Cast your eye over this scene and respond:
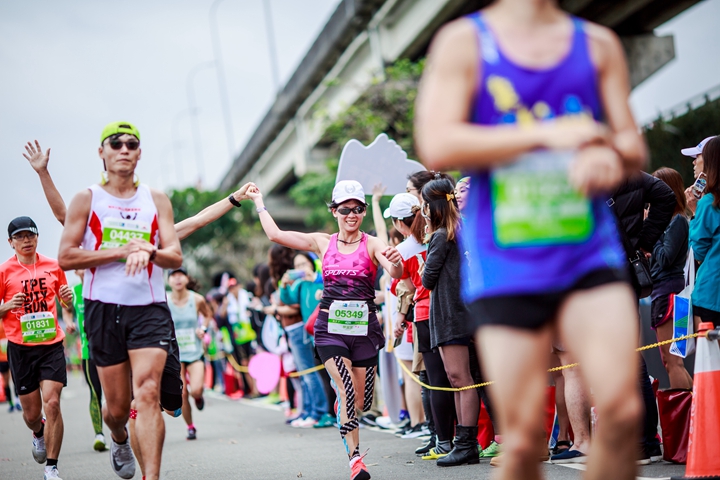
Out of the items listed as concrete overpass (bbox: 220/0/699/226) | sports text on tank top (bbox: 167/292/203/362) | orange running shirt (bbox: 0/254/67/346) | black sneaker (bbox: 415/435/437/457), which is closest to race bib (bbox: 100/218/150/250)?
orange running shirt (bbox: 0/254/67/346)

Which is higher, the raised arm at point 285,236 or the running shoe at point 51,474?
the raised arm at point 285,236

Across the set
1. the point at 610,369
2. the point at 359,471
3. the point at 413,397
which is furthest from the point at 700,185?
the point at 610,369

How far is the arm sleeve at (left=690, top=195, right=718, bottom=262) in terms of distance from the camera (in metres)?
6.15

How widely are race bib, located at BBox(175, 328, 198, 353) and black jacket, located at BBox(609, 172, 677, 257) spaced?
6.75m

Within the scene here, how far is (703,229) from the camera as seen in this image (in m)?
6.18

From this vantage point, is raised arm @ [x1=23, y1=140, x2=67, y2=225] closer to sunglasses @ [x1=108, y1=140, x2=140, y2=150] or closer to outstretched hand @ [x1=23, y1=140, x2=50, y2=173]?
outstretched hand @ [x1=23, y1=140, x2=50, y2=173]

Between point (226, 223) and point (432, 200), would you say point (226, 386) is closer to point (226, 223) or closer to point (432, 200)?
point (432, 200)

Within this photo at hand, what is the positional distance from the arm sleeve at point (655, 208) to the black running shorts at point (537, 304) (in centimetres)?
403

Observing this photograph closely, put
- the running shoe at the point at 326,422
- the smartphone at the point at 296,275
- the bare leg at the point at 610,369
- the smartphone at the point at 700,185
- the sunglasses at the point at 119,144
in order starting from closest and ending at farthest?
the bare leg at the point at 610,369 < the sunglasses at the point at 119,144 < the smartphone at the point at 700,185 < the running shoe at the point at 326,422 < the smartphone at the point at 296,275

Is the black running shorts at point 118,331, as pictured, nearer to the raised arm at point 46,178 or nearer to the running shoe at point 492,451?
the raised arm at point 46,178

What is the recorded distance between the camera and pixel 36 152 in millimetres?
6754

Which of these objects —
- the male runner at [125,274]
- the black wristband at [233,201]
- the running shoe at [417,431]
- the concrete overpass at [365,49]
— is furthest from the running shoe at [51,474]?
the concrete overpass at [365,49]

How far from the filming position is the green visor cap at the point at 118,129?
5.77 meters

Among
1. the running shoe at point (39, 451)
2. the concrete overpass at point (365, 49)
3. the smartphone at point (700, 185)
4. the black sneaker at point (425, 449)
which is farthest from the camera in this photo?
the concrete overpass at point (365, 49)
